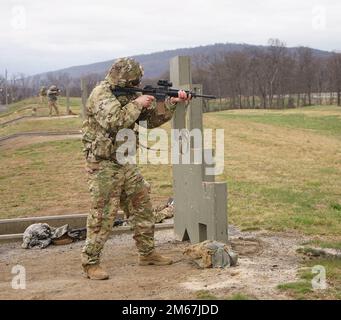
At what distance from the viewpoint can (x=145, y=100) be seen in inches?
227

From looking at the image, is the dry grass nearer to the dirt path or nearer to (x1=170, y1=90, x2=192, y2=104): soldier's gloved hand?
the dirt path

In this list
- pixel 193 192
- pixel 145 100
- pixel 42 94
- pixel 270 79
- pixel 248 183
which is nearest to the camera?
pixel 145 100

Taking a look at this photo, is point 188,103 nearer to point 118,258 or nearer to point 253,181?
point 118,258

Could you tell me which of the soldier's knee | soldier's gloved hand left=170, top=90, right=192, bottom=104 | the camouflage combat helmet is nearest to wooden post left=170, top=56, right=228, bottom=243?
soldier's gloved hand left=170, top=90, right=192, bottom=104

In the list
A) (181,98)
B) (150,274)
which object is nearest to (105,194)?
(150,274)

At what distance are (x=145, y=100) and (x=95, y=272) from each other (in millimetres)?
1631

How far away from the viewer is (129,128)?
19.2ft

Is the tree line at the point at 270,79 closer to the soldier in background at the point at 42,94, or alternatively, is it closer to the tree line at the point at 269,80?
the tree line at the point at 269,80

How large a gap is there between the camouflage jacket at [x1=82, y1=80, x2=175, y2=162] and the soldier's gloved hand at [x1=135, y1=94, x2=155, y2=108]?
0.14 ft

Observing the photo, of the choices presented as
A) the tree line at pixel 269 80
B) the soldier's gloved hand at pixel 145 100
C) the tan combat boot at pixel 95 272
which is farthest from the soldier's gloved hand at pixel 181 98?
the tree line at pixel 269 80

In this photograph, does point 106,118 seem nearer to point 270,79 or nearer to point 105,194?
point 105,194

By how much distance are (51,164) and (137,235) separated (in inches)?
449

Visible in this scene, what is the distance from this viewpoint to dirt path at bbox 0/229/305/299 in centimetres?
505

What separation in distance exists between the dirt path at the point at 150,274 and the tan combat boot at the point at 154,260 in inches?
3.1
